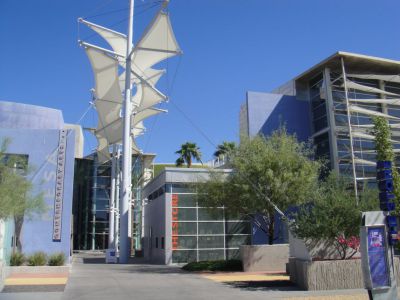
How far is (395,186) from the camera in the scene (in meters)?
16.3

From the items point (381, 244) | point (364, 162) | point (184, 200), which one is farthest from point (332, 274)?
point (364, 162)

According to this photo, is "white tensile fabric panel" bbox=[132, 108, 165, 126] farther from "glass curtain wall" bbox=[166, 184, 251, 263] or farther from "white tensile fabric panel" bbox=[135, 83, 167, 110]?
"glass curtain wall" bbox=[166, 184, 251, 263]

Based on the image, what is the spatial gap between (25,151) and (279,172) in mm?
15779

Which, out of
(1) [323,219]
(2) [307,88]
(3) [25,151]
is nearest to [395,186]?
(1) [323,219]

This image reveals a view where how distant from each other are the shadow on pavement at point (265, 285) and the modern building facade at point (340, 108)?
28.4 meters

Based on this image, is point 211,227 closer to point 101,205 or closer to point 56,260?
point 56,260

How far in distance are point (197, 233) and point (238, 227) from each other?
3129 mm

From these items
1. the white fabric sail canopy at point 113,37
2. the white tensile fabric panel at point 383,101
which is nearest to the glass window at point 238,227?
the white tensile fabric panel at point 383,101

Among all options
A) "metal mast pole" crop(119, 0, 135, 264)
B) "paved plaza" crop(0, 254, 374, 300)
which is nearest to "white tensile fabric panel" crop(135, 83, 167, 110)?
"metal mast pole" crop(119, 0, 135, 264)

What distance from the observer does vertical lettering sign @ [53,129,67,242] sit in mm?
28969

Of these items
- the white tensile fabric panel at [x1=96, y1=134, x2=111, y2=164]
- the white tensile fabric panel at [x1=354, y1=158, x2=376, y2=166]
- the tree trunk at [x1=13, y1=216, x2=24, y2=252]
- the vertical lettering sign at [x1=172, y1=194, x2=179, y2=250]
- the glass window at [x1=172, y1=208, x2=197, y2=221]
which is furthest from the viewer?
the white tensile fabric panel at [x1=96, y1=134, x2=111, y2=164]

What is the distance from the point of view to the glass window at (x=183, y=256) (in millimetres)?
33438

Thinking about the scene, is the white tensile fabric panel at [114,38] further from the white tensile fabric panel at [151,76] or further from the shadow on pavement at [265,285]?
the shadow on pavement at [265,285]

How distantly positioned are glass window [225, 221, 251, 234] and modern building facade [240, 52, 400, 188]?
46.4 ft
